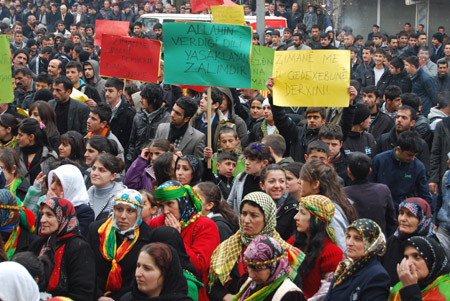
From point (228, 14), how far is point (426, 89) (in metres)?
3.64

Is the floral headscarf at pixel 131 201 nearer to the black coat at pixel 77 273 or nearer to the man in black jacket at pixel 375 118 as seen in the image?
the black coat at pixel 77 273

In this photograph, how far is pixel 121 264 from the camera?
4.85 meters

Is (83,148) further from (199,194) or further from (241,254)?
(241,254)

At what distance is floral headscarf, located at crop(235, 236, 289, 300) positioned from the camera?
13.4 ft

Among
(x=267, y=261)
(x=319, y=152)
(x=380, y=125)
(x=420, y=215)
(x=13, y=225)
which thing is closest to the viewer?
(x=267, y=261)

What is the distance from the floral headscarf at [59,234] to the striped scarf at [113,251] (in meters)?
0.22

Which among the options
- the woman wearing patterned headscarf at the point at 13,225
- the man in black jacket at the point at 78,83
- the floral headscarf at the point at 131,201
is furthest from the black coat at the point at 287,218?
the man in black jacket at the point at 78,83

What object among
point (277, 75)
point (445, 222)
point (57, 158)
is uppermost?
point (277, 75)

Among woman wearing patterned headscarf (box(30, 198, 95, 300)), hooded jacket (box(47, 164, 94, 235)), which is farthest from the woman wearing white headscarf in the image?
hooded jacket (box(47, 164, 94, 235))

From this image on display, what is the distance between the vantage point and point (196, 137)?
25.7 feet

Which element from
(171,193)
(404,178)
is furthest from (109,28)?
(171,193)

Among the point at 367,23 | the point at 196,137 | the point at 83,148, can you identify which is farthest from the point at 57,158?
the point at 367,23

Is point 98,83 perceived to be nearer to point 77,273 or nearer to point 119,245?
point 119,245

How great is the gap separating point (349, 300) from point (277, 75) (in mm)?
3793
